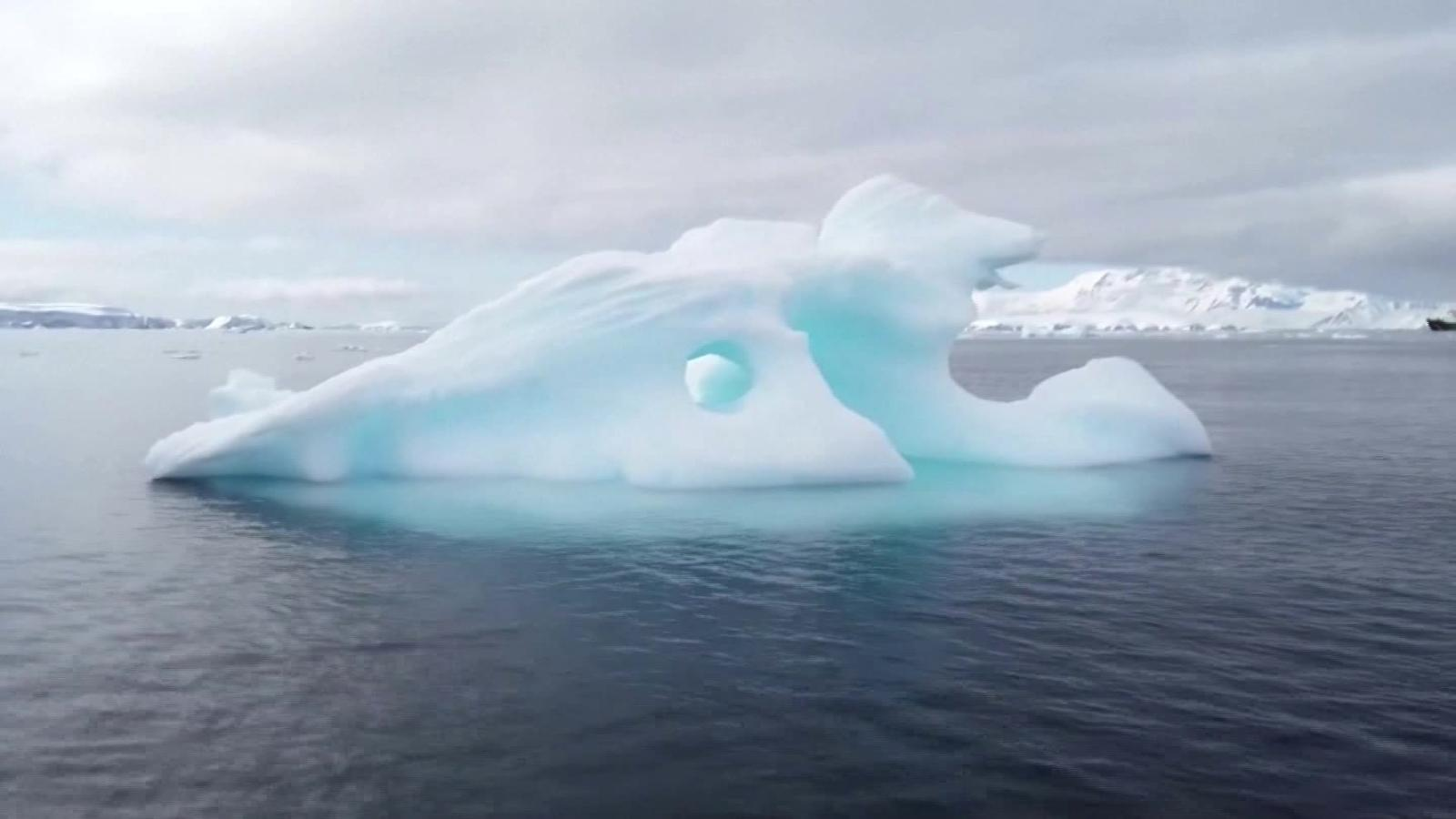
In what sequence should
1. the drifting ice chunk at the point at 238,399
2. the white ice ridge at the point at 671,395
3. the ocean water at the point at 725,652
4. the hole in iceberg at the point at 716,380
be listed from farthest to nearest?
the hole in iceberg at the point at 716,380, the drifting ice chunk at the point at 238,399, the white ice ridge at the point at 671,395, the ocean water at the point at 725,652

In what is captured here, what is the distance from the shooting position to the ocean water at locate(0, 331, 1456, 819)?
28.2ft

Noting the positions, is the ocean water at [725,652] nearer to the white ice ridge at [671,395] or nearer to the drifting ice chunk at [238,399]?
the white ice ridge at [671,395]

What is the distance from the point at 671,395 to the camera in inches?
874

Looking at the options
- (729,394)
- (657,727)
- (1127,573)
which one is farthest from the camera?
(729,394)

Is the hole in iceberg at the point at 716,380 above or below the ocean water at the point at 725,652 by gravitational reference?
above

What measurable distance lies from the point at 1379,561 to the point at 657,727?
38.4ft

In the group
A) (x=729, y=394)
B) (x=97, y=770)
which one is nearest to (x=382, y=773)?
(x=97, y=770)

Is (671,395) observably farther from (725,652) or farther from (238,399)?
(238,399)

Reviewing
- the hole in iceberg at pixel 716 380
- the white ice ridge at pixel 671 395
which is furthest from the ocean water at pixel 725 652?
the hole in iceberg at pixel 716 380

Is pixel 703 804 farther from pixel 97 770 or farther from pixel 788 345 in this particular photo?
pixel 788 345

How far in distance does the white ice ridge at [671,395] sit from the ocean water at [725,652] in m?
0.90

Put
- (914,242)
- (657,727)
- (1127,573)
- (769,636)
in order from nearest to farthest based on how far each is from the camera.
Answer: (657,727) < (769,636) < (1127,573) < (914,242)

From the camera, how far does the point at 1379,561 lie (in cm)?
1580

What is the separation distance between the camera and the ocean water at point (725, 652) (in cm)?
861
